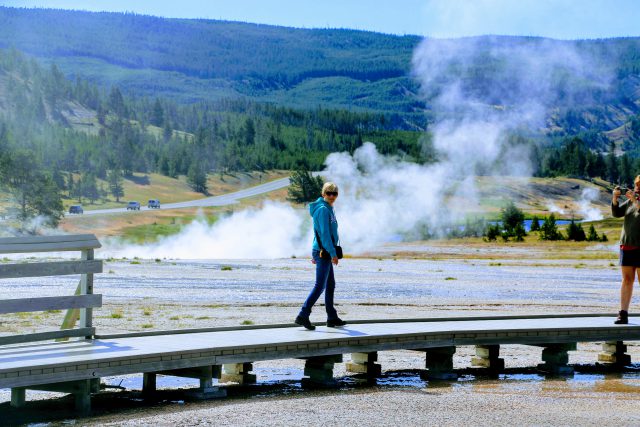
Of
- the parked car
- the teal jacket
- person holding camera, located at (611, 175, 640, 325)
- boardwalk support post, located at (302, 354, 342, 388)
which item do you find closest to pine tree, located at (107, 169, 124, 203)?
the parked car

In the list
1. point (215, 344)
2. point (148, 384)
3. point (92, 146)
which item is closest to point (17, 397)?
point (148, 384)

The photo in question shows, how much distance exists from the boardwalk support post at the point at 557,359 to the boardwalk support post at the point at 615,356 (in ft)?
3.41

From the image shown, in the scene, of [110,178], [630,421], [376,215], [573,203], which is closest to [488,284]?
[630,421]

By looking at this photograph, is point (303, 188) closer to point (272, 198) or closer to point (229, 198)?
point (272, 198)

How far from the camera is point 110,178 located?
4951 inches

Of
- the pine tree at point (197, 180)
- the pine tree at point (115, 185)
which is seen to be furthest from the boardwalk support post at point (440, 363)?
the pine tree at point (197, 180)

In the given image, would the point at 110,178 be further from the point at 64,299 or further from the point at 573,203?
the point at 64,299

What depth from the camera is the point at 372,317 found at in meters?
23.8

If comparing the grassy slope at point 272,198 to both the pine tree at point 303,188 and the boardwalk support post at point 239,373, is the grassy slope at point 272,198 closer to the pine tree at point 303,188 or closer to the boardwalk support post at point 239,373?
the pine tree at point 303,188

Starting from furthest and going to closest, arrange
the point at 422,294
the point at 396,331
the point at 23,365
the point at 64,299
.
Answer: the point at 422,294 < the point at 396,331 < the point at 64,299 < the point at 23,365

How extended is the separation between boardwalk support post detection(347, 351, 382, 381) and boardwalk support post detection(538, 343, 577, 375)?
7.96 feet

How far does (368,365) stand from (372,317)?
9.38 m

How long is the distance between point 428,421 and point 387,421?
0.41 metres

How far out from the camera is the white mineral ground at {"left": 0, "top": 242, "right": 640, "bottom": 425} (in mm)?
11617
